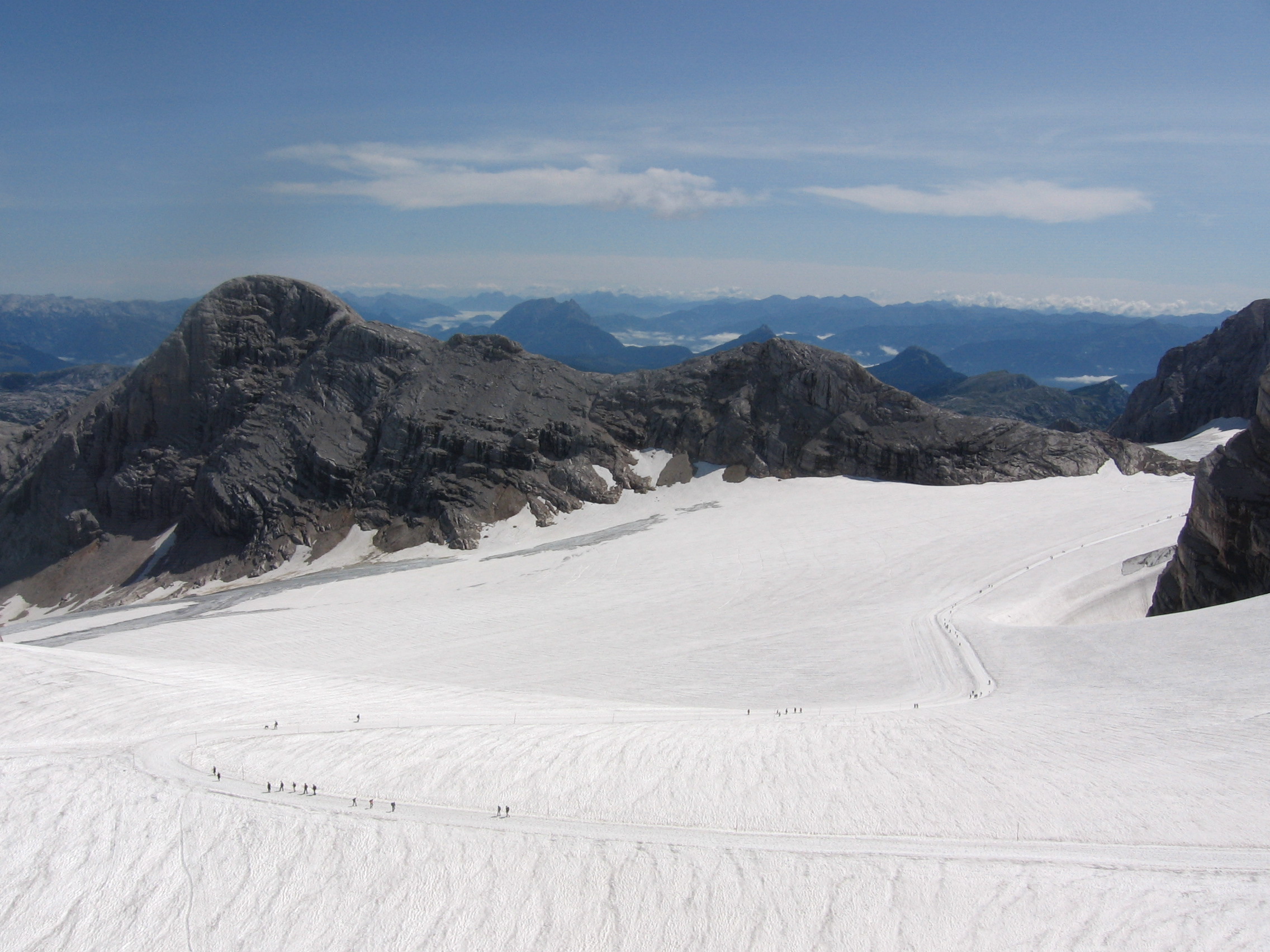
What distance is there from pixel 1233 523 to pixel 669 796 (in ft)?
108

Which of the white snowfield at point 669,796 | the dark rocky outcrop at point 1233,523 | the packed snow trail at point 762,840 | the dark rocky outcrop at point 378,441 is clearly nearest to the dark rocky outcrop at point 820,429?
the dark rocky outcrop at point 378,441

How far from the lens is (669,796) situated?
1647 cm

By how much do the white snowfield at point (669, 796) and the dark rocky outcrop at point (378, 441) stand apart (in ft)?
139

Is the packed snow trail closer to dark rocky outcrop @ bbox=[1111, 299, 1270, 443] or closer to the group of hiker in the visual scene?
the group of hiker

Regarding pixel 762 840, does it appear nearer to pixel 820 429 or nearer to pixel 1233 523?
pixel 1233 523

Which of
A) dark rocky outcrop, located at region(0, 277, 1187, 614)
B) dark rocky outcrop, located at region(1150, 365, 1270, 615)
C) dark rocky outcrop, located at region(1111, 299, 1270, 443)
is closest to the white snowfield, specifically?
dark rocky outcrop, located at region(1150, 365, 1270, 615)

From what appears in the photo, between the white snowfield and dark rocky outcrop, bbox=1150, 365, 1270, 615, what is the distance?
5230 mm

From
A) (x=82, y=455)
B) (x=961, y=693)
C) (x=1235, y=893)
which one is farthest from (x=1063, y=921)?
(x=82, y=455)

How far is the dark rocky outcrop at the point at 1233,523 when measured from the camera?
32062 millimetres

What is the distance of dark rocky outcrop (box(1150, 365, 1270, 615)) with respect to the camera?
105ft

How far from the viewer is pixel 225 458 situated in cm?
7981

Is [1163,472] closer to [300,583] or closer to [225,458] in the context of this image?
[300,583]

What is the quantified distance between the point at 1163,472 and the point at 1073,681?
63.1m

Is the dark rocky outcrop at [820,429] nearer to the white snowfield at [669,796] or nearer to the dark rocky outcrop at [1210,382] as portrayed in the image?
the white snowfield at [669,796]
